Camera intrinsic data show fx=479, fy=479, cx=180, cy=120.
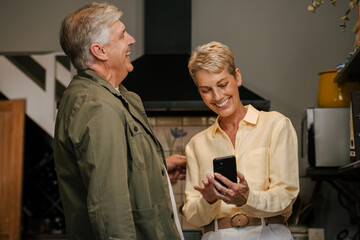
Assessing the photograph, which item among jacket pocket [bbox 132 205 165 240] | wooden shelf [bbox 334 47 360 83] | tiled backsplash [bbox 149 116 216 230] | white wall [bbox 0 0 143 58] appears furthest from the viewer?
white wall [bbox 0 0 143 58]

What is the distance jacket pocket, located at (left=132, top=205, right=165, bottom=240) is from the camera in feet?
4.22

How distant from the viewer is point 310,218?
12.1ft

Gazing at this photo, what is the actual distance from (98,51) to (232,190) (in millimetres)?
564

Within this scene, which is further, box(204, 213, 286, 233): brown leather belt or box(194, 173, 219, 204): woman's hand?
box(204, 213, 286, 233): brown leather belt

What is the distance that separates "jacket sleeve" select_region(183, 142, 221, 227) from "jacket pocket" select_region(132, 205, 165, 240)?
0.14 m

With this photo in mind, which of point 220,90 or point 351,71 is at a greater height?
point 351,71

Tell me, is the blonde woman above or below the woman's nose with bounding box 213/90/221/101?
below

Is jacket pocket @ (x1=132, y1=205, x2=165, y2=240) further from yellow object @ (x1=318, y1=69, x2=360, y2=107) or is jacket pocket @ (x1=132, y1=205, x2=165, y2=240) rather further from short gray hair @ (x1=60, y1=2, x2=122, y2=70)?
yellow object @ (x1=318, y1=69, x2=360, y2=107)

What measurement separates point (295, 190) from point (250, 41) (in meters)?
2.76

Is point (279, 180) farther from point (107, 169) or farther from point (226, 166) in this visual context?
point (107, 169)

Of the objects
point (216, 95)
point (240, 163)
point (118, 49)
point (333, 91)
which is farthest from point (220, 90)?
point (333, 91)

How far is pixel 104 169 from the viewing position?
119cm

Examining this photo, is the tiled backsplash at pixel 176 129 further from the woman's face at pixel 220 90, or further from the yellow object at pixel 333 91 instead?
the woman's face at pixel 220 90

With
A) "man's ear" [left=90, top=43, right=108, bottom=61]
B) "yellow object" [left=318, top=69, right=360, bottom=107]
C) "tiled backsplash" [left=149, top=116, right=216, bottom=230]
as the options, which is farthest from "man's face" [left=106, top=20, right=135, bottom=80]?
"tiled backsplash" [left=149, top=116, right=216, bottom=230]
